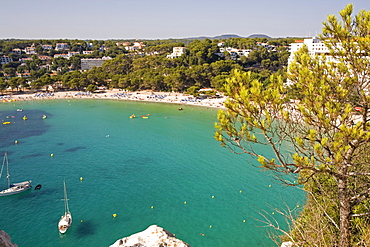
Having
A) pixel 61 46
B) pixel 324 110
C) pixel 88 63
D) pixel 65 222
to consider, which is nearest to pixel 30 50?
pixel 61 46

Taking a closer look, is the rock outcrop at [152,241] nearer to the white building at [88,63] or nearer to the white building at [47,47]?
the white building at [88,63]

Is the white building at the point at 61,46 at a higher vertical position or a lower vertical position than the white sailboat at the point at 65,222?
higher

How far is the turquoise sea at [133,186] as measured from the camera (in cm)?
1528

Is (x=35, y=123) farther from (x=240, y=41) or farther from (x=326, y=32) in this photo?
(x=240, y=41)

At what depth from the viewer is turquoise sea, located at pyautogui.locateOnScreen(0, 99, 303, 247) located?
602 inches

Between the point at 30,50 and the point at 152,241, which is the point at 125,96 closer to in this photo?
the point at 152,241

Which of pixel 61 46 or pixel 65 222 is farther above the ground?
pixel 61 46

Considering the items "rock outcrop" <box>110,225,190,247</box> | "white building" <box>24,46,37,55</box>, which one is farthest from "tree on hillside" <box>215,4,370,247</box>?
"white building" <box>24,46,37,55</box>

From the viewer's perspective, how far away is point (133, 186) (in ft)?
66.7

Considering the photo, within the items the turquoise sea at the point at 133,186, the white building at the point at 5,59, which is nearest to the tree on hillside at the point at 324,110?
the turquoise sea at the point at 133,186

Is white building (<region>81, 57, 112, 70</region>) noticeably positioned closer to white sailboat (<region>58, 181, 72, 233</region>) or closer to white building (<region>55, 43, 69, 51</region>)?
white building (<region>55, 43, 69, 51</region>)

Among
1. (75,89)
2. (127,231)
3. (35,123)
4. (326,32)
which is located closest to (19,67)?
(75,89)

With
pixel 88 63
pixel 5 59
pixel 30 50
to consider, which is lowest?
pixel 88 63

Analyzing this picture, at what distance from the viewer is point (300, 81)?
244 inches
